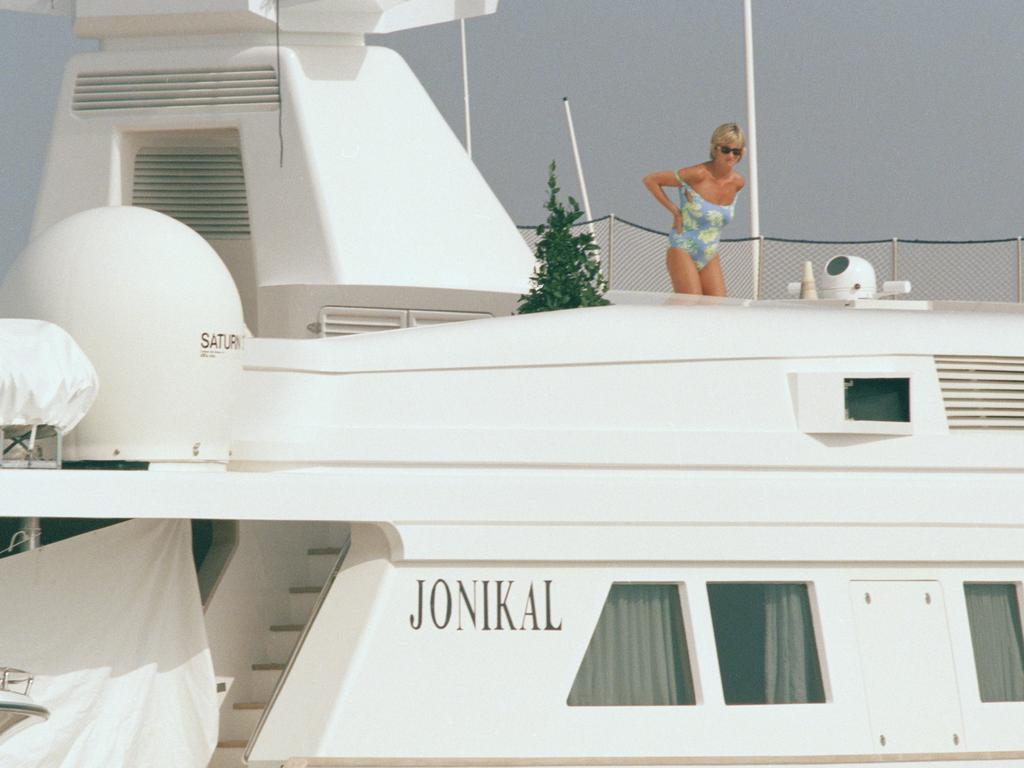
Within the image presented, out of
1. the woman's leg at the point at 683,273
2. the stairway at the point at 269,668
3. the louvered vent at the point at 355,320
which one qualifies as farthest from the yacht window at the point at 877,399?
the stairway at the point at 269,668

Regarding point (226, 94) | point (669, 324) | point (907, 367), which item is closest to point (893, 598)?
point (907, 367)

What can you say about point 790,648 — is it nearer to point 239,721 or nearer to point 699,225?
point 239,721

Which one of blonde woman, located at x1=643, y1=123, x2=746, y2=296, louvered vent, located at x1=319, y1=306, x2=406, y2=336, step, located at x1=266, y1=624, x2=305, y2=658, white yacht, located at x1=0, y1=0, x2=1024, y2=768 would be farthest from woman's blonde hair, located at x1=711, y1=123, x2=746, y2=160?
step, located at x1=266, y1=624, x2=305, y2=658

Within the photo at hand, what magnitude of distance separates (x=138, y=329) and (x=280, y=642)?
2.33 m

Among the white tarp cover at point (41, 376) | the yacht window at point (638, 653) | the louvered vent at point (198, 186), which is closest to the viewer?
the white tarp cover at point (41, 376)

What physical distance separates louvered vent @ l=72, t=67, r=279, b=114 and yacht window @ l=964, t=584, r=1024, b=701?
5833 millimetres

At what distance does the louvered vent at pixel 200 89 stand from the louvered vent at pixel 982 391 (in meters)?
5.06

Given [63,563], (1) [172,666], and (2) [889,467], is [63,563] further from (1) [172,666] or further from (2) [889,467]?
(2) [889,467]

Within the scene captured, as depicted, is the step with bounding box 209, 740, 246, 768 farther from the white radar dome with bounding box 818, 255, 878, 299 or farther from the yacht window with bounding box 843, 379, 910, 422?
the white radar dome with bounding box 818, 255, 878, 299

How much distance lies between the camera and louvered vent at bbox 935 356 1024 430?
9.37m

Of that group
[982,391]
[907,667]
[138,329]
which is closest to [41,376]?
[138,329]

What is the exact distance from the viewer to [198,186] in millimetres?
11773

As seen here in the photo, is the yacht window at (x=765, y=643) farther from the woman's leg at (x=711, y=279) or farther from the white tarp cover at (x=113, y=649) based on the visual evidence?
the woman's leg at (x=711, y=279)

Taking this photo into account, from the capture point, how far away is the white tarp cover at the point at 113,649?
808cm
